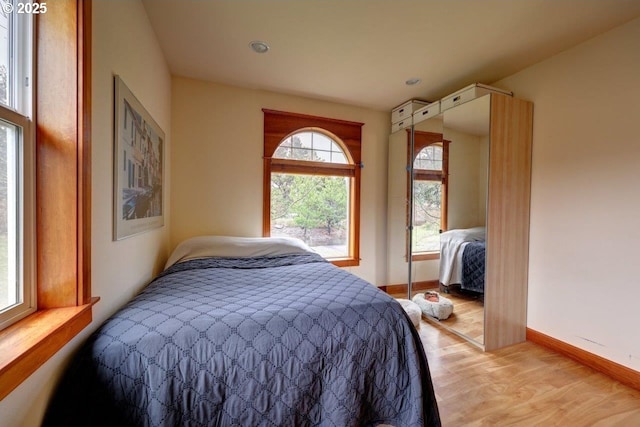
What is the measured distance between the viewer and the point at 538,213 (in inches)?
89.5

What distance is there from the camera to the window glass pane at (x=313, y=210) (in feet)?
10.0

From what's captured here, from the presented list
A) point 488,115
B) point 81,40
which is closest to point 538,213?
point 488,115

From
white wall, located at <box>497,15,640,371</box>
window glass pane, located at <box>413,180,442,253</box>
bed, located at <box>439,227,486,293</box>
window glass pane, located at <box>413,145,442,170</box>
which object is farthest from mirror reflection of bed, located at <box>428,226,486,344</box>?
window glass pane, located at <box>413,145,442,170</box>

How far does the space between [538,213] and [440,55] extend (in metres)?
1.63

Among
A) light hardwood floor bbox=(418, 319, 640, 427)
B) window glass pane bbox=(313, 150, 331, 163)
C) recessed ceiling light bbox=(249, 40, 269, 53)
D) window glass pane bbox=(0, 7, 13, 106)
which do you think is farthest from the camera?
window glass pane bbox=(313, 150, 331, 163)

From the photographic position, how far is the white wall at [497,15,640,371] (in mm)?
1758

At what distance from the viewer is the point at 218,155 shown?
108 inches

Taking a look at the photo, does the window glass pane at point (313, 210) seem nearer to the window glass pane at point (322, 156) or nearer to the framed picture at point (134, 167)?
the window glass pane at point (322, 156)

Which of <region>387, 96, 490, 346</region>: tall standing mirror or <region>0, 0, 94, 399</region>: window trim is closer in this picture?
<region>0, 0, 94, 399</region>: window trim

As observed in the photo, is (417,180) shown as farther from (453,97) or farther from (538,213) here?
(538,213)

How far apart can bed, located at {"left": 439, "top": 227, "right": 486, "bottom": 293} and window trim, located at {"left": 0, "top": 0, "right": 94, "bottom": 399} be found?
8.78 ft

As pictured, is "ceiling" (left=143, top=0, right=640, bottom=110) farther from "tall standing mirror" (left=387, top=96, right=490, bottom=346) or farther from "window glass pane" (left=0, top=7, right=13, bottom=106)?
"window glass pane" (left=0, top=7, right=13, bottom=106)

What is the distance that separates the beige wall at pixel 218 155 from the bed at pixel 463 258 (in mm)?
2049

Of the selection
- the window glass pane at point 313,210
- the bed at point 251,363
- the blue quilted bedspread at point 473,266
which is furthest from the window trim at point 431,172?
the bed at point 251,363
